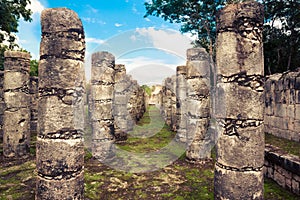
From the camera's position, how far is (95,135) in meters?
7.85

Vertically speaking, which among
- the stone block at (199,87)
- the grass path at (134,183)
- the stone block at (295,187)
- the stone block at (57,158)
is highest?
the stone block at (199,87)

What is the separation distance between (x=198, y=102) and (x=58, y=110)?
4.57 m

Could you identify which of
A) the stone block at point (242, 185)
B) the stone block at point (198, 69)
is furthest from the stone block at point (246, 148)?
the stone block at point (198, 69)

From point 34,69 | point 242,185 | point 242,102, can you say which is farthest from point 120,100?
point 34,69

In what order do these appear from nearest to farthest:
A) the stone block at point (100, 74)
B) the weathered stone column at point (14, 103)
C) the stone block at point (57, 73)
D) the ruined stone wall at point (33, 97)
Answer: the stone block at point (57, 73) → the weathered stone column at point (14, 103) → the stone block at point (100, 74) → the ruined stone wall at point (33, 97)

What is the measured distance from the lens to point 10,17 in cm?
1370

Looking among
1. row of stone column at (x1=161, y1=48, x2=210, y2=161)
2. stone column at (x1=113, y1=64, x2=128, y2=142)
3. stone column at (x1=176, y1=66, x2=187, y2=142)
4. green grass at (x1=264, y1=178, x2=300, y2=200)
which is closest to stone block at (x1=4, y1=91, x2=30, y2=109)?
stone column at (x1=113, y1=64, x2=128, y2=142)

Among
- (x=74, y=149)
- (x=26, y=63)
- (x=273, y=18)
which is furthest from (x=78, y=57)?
(x=273, y=18)

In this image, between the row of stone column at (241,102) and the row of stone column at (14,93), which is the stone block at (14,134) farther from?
the row of stone column at (241,102)

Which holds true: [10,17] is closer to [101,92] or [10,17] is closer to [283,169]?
[101,92]

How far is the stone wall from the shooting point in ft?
15.0

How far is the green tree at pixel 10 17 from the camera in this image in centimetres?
1339

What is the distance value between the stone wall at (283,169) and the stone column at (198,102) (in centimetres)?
201

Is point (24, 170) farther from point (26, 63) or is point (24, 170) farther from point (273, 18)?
point (273, 18)
